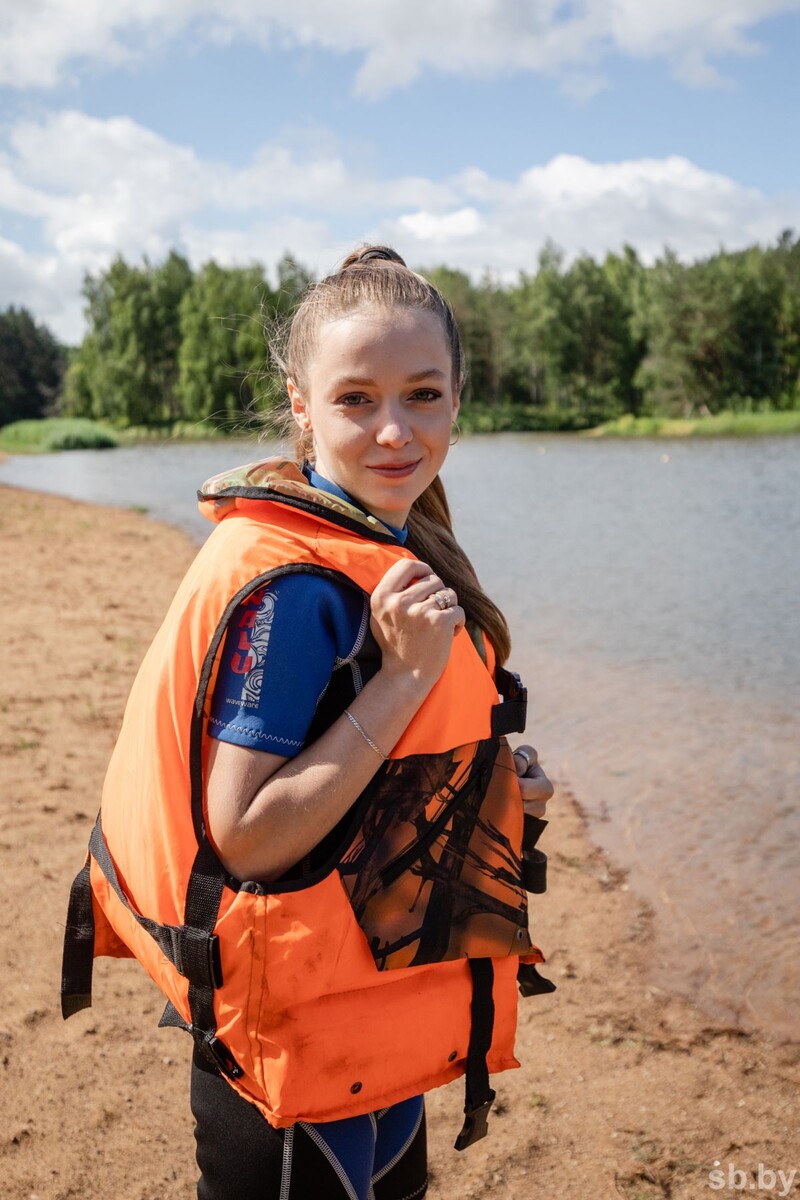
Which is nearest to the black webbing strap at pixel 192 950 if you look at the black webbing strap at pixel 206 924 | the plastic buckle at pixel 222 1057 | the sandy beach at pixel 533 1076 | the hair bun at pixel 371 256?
the black webbing strap at pixel 206 924

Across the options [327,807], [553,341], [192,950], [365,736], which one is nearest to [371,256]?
[365,736]

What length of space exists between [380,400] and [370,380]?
43mm

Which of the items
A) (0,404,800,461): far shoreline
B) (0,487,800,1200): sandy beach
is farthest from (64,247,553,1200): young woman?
(0,404,800,461): far shoreline

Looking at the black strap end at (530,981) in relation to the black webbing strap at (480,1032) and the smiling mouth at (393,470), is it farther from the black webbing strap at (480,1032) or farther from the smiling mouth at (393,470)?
the smiling mouth at (393,470)

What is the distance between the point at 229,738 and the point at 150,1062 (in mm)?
2732

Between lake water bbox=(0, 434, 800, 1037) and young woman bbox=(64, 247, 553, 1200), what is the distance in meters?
0.79

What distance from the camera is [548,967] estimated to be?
15.5ft

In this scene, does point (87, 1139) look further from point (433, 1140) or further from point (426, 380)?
point (426, 380)

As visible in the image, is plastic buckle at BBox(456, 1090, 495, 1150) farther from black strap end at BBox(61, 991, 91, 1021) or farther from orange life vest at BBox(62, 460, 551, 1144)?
black strap end at BBox(61, 991, 91, 1021)

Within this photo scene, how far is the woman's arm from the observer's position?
162 centimetres

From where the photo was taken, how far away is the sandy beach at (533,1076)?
10.9 ft

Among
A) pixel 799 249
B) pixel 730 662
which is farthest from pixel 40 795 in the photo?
pixel 799 249

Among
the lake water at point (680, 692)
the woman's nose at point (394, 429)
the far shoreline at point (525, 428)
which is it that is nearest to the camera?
the woman's nose at point (394, 429)

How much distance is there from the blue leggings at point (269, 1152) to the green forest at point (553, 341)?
56552 millimetres
